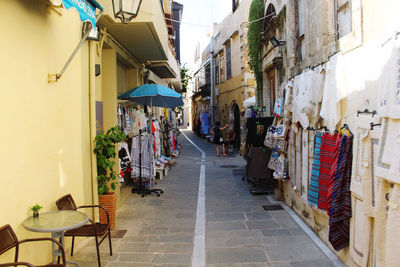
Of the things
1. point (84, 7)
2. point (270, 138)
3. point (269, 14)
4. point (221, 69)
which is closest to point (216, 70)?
point (221, 69)

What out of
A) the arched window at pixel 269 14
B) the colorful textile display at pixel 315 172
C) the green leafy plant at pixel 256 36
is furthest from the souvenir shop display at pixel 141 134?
the colorful textile display at pixel 315 172

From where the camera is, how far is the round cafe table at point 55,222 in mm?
3035

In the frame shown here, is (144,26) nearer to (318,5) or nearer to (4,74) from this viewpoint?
(318,5)

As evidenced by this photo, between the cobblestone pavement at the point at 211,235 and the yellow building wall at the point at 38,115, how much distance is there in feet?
3.47

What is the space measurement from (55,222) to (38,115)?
3.90ft

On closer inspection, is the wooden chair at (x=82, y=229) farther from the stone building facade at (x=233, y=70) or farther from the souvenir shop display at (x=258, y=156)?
the stone building facade at (x=233, y=70)

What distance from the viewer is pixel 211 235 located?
5.22 meters

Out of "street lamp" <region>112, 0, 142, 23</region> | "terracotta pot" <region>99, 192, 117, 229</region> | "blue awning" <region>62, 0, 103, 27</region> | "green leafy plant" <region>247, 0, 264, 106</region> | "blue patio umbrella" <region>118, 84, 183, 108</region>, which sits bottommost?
"terracotta pot" <region>99, 192, 117, 229</region>

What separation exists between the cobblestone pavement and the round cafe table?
95 centimetres

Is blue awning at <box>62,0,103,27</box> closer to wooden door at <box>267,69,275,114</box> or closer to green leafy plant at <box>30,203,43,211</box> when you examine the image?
green leafy plant at <box>30,203,43,211</box>

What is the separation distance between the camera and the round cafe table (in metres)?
3.04

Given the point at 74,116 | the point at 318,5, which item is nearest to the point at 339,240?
the point at 318,5

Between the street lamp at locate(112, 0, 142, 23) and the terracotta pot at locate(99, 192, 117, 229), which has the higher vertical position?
the street lamp at locate(112, 0, 142, 23)

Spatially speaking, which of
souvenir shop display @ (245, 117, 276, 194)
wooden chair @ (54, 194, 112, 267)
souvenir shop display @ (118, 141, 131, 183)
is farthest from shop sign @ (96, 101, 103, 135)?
souvenir shop display @ (245, 117, 276, 194)
